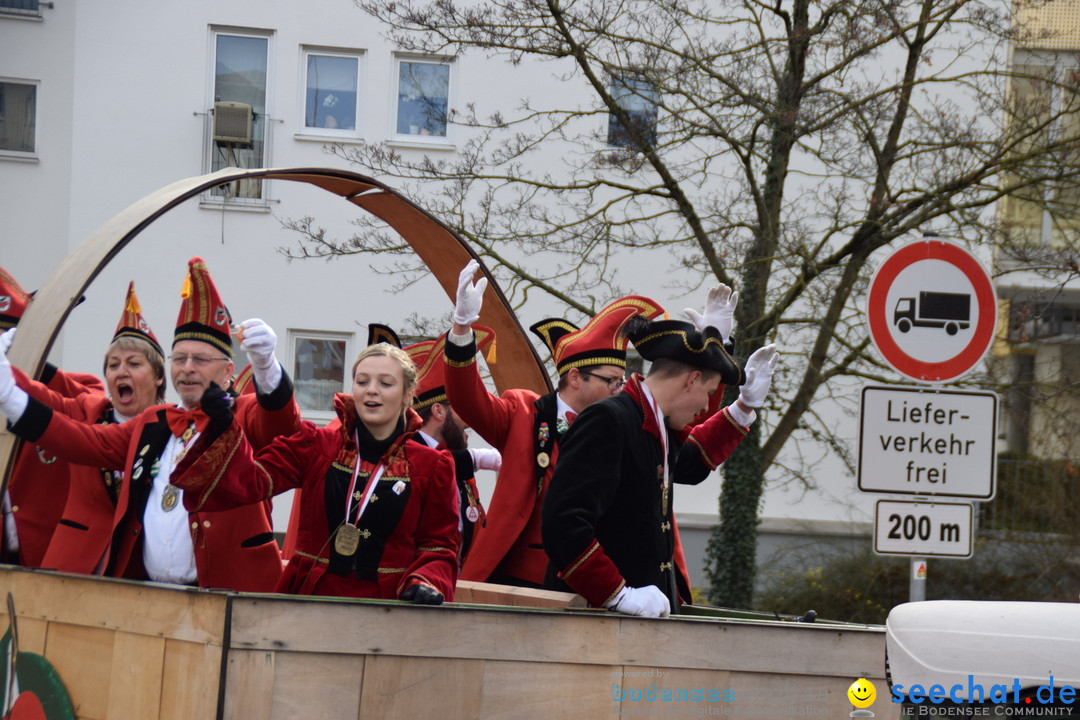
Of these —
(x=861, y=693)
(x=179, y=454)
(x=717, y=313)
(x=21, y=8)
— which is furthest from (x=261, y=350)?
(x=21, y=8)

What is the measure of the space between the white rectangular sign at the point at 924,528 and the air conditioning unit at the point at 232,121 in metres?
11.8

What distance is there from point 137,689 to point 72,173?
1375 centimetres

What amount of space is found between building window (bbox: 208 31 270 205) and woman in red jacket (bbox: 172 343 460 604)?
12.2 m

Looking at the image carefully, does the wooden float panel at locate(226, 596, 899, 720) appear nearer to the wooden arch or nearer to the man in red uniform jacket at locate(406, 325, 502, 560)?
the wooden arch

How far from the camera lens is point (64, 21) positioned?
15891 mm

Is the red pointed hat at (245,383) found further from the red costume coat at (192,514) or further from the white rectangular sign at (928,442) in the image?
the white rectangular sign at (928,442)

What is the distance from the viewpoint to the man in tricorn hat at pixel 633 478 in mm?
3443

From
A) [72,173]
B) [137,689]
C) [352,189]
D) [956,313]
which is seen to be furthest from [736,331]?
[72,173]

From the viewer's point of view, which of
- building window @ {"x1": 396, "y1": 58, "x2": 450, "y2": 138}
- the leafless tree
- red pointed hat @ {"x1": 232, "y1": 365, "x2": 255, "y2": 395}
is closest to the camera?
red pointed hat @ {"x1": 232, "y1": 365, "x2": 255, "y2": 395}

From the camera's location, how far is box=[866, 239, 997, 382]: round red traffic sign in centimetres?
533

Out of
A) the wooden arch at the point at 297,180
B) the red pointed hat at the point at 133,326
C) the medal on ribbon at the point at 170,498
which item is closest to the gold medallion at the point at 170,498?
the medal on ribbon at the point at 170,498

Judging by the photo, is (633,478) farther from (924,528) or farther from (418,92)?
(418,92)

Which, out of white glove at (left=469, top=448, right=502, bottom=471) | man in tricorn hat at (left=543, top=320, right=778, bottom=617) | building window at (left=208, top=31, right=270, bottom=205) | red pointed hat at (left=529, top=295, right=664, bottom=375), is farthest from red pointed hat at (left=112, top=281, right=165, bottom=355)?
building window at (left=208, top=31, right=270, bottom=205)

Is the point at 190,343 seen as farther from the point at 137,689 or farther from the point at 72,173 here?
the point at 72,173
